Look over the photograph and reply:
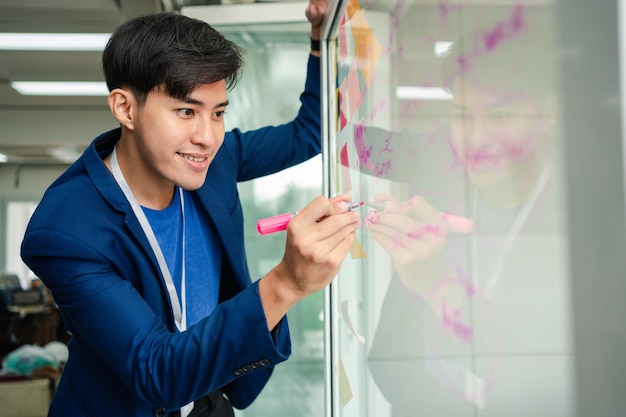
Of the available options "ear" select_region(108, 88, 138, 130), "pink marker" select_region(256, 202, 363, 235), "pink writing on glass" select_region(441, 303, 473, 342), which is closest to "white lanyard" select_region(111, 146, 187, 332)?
"ear" select_region(108, 88, 138, 130)

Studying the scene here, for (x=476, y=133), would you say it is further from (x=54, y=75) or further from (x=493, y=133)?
(x=54, y=75)

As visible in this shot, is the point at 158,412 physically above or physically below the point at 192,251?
below

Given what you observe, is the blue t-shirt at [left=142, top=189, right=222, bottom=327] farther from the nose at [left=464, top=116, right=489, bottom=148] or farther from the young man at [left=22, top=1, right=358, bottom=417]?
the nose at [left=464, top=116, right=489, bottom=148]

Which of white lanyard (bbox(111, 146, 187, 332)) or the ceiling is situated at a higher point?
the ceiling

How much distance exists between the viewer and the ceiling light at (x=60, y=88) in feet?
13.9

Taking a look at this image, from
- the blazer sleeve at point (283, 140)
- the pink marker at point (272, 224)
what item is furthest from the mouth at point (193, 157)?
the blazer sleeve at point (283, 140)

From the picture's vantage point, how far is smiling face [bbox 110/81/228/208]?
0.98m

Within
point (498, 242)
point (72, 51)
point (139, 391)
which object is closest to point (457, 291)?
point (498, 242)

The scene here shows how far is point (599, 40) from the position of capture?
0.32m

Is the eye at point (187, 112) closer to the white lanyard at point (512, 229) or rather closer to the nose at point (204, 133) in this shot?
the nose at point (204, 133)

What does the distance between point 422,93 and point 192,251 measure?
681 mm

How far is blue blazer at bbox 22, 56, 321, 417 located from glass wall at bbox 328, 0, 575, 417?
7.8 inches

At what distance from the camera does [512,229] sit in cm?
45

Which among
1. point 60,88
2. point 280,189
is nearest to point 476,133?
point 280,189
